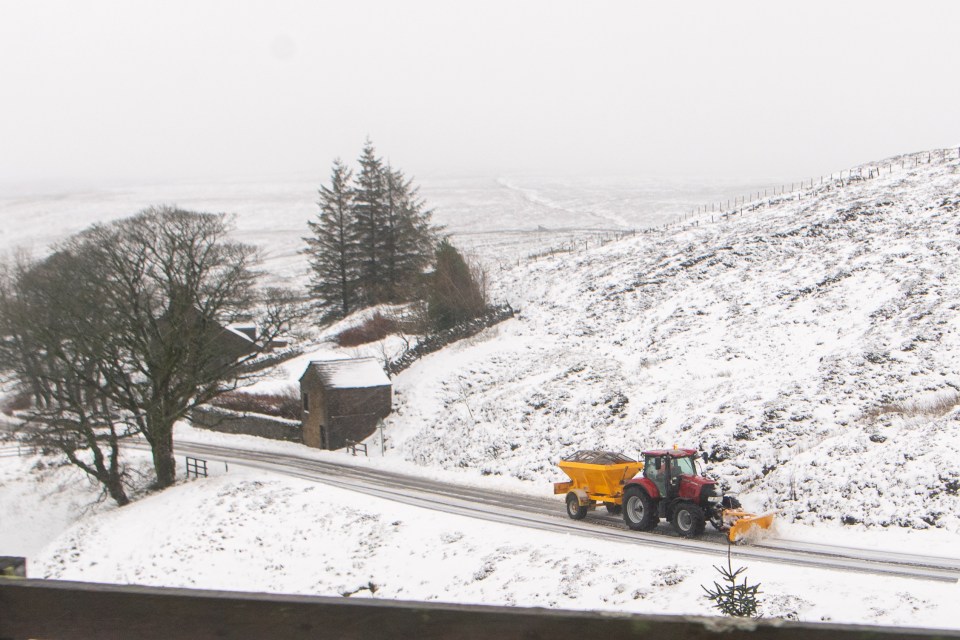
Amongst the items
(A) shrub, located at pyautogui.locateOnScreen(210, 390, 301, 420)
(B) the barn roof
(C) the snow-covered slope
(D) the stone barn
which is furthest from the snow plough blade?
(A) shrub, located at pyautogui.locateOnScreen(210, 390, 301, 420)

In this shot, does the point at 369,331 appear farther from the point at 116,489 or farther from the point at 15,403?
the point at 15,403

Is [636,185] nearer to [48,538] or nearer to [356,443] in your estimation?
[356,443]

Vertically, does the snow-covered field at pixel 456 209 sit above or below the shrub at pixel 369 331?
above

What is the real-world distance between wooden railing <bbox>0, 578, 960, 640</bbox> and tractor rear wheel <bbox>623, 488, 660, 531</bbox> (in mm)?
19362

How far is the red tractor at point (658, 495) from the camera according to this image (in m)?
20.6

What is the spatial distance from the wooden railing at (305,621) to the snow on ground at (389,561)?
827cm

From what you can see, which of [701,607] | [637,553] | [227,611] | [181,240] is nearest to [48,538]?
[181,240]

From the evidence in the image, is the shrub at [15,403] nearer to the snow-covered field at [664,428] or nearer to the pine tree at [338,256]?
the snow-covered field at [664,428]

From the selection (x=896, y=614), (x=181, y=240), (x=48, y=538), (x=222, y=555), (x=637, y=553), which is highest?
(x=181, y=240)

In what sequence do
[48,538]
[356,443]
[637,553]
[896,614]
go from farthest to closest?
[356,443]
[48,538]
[637,553]
[896,614]

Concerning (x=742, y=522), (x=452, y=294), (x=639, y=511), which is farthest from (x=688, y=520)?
(x=452, y=294)

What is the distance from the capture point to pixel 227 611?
129 inches

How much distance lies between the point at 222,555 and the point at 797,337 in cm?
2540

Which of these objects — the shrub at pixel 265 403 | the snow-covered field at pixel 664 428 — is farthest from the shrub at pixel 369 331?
the shrub at pixel 265 403
